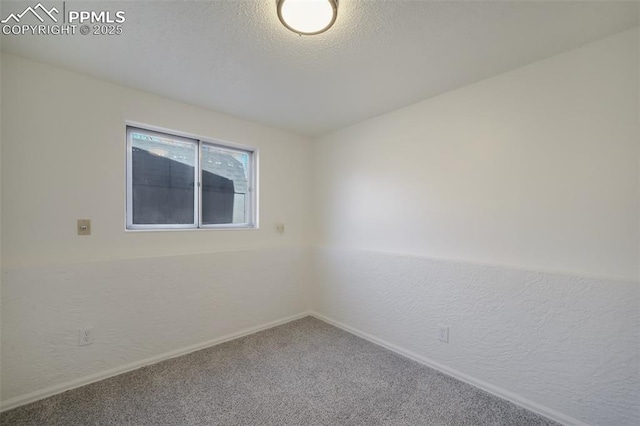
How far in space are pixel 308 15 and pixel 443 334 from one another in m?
2.42

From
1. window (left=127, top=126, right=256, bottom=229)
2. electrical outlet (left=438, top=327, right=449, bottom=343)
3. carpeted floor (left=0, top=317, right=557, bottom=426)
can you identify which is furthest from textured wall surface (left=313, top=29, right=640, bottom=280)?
window (left=127, top=126, right=256, bottom=229)

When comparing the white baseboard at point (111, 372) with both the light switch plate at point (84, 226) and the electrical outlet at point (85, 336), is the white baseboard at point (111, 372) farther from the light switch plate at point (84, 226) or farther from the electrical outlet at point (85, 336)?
the light switch plate at point (84, 226)

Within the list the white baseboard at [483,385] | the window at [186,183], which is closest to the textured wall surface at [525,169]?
the white baseboard at [483,385]

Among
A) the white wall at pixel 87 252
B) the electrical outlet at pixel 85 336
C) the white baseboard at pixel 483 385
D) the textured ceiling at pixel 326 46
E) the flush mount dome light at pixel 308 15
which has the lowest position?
the white baseboard at pixel 483 385

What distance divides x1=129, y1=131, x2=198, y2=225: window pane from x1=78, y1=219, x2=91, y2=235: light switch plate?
13.1 inches

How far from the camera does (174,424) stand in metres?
1.58

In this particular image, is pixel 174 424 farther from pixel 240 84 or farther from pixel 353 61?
pixel 353 61

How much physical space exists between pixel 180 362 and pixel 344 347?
4.80 ft

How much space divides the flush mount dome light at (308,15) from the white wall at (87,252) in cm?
154

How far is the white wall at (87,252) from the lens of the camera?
172 cm

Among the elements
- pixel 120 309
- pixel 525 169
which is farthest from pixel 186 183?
pixel 525 169

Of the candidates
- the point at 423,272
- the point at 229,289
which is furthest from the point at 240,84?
the point at 423,272

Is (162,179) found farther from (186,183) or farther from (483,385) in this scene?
(483,385)

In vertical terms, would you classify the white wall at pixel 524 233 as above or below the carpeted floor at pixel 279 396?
above
